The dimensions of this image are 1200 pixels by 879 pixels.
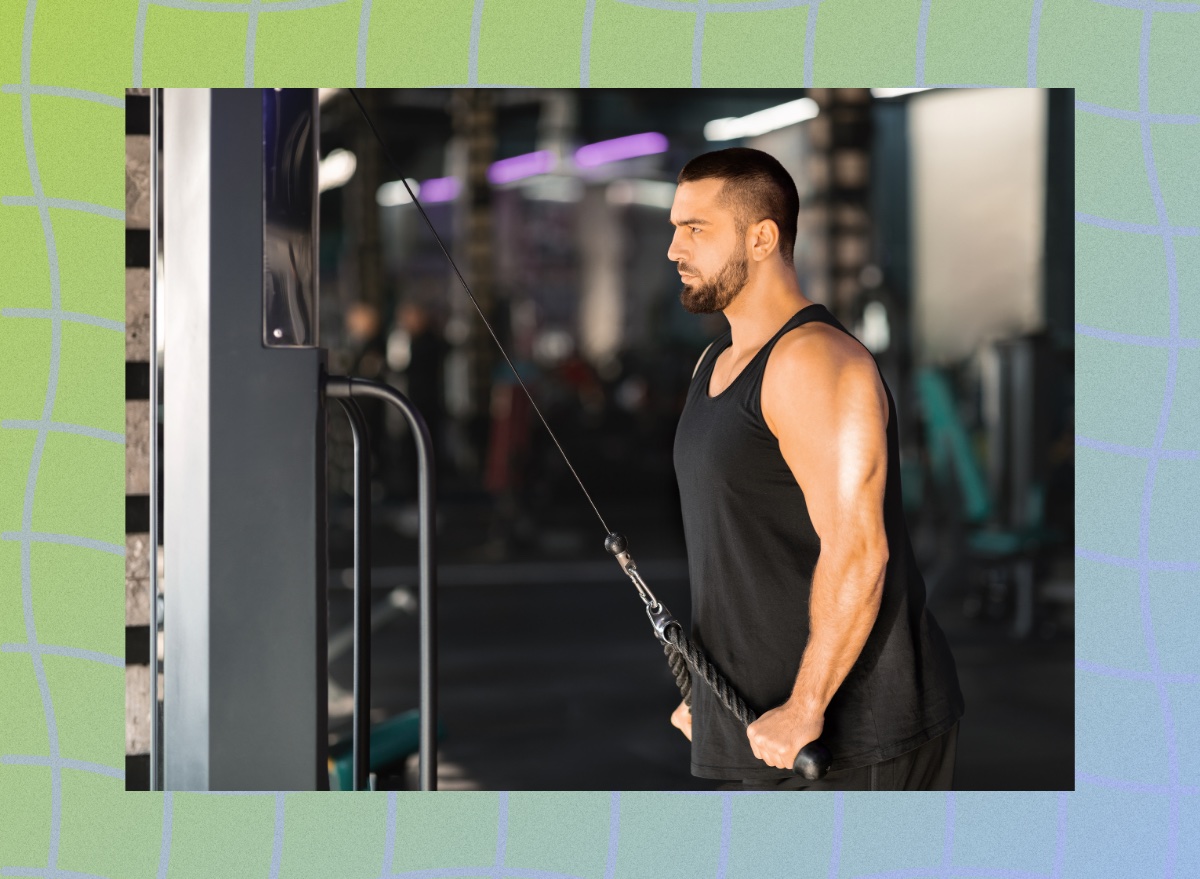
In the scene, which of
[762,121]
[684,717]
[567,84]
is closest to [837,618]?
[684,717]

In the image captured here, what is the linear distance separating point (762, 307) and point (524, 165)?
1464 centimetres

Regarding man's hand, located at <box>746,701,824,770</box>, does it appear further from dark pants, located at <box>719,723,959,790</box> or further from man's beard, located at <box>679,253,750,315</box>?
man's beard, located at <box>679,253,750,315</box>

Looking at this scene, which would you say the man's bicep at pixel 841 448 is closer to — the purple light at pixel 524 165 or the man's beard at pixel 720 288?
the man's beard at pixel 720 288

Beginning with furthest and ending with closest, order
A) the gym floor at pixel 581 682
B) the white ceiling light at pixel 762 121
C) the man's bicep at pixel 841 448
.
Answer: the white ceiling light at pixel 762 121 < the gym floor at pixel 581 682 < the man's bicep at pixel 841 448

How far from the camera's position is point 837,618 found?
1667 mm

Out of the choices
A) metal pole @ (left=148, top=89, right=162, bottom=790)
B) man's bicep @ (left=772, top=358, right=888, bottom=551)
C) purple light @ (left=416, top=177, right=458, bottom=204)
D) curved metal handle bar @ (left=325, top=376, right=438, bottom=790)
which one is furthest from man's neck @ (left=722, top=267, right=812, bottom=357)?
purple light @ (left=416, top=177, right=458, bottom=204)

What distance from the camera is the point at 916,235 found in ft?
45.1

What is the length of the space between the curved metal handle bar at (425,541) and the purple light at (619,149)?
1437cm

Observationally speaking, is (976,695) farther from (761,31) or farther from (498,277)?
(498,277)

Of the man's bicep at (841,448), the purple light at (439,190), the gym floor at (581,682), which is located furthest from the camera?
the purple light at (439,190)

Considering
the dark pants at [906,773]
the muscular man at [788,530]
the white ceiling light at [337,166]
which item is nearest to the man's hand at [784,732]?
the muscular man at [788,530]

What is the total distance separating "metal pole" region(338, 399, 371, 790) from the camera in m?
1.87

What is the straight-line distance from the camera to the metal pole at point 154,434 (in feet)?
6.01
